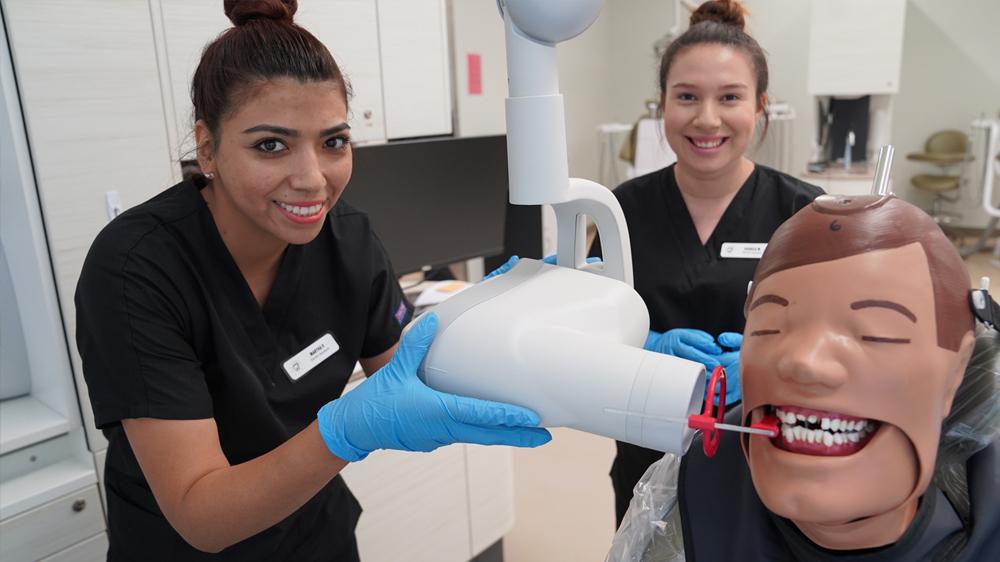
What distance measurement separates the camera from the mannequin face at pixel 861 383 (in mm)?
736

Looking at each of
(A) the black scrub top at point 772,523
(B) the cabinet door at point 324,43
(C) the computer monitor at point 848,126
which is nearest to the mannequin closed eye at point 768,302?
(A) the black scrub top at point 772,523

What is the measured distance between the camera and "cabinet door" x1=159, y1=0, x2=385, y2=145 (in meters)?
1.63

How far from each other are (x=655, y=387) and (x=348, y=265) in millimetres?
713

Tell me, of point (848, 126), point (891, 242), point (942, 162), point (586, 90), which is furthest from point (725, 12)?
point (942, 162)

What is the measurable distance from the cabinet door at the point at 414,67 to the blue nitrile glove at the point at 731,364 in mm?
1276

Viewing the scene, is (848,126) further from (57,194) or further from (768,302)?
(57,194)

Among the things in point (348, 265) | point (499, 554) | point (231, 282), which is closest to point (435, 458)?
point (499, 554)

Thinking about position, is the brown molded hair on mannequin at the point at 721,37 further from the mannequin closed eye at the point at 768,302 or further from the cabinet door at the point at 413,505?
the cabinet door at the point at 413,505

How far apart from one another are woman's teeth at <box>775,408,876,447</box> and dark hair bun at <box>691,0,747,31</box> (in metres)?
0.99

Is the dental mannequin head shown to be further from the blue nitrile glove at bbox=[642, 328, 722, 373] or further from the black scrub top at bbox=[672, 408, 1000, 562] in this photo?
the blue nitrile glove at bbox=[642, 328, 722, 373]

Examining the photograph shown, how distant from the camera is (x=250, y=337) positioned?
116 cm

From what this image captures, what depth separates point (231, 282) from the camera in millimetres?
1127

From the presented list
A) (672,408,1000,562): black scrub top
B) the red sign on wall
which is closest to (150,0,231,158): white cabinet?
(672,408,1000,562): black scrub top

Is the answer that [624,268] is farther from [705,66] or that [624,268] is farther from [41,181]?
[41,181]
